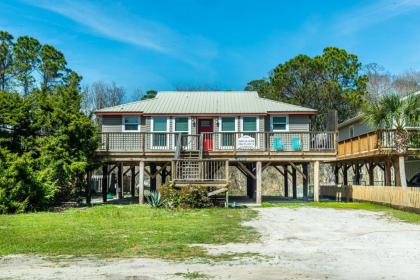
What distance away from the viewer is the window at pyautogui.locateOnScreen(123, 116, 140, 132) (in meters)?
28.2

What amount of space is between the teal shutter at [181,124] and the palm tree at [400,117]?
10.3m

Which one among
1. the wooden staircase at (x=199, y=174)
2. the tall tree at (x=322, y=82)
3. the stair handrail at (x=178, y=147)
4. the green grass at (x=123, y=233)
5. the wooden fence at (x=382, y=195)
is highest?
the tall tree at (x=322, y=82)

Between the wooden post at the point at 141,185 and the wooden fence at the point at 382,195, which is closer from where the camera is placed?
the wooden fence at the point at 382,195

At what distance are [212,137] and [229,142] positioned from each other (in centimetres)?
98

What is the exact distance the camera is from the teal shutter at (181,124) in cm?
2784

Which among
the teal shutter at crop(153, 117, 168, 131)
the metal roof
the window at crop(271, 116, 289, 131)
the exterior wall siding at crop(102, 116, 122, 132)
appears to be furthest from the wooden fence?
the exterior wall siding at crop(102, 116, 122, 132)

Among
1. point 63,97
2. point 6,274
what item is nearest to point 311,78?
point 63,97

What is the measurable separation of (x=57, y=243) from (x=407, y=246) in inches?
327

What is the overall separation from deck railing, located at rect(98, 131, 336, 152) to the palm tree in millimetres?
2808

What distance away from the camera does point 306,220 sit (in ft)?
55.7

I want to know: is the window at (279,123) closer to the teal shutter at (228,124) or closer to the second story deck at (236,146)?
the second story deck at (236,146)

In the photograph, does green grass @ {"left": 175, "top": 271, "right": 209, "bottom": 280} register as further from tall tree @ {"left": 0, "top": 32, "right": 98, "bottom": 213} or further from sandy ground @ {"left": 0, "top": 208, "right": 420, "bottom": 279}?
tall tree @ {"left": 0, "top": 32, "right": 98, "bottom": 213}

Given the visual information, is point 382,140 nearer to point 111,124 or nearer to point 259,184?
point 259,184

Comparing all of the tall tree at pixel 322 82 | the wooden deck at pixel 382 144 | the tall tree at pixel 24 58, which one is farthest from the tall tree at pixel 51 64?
the wooden deck at pixel 382 144
